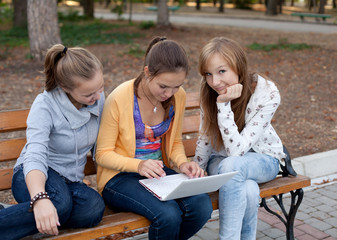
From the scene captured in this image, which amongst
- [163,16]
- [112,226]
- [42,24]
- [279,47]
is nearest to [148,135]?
[112,226]

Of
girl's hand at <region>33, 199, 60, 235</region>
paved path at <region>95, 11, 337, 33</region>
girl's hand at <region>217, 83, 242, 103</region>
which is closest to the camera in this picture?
girl's hand at <region>33, 199, 60, 235</region>

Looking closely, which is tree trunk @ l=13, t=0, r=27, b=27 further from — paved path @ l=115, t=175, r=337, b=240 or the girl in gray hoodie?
the girl in gray hoodie

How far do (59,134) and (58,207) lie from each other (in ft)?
1.55

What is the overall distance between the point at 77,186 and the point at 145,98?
0.73m

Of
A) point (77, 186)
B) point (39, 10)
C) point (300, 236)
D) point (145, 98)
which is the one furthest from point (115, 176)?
point (39, 10)

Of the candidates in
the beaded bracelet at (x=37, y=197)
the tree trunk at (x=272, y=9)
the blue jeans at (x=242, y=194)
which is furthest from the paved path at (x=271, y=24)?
the beaded bracelet at (x=37, y=197)

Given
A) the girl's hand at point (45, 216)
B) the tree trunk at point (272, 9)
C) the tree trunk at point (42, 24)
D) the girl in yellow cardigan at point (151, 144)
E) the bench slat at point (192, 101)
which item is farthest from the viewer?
the tree trunk at point (272, 9)

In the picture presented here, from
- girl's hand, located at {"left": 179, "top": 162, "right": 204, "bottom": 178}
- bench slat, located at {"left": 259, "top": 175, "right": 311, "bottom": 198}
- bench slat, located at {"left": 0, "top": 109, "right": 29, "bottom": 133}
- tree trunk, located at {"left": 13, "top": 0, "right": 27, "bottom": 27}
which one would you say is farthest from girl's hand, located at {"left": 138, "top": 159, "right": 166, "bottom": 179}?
tree trunk, located at {"left": 13, "top": 0, "right": 27, "bottom": 27}

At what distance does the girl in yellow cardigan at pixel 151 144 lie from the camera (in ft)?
8.80

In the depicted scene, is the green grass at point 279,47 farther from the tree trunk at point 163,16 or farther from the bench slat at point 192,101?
Answer: the bench slat at point 192,101

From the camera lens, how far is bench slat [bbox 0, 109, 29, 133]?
3072 mm

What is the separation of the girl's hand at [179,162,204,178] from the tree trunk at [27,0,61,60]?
21.7 ft

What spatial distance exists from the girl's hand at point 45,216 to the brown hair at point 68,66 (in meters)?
0.69

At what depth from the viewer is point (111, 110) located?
9.47 ft
